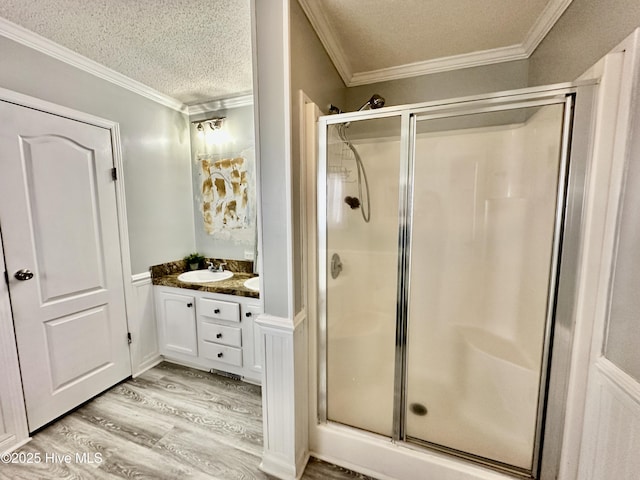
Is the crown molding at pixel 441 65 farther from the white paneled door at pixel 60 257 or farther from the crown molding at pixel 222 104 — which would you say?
the white paneled door at pixel 60 257

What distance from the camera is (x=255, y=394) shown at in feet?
6.38

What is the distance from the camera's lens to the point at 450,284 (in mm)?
1752

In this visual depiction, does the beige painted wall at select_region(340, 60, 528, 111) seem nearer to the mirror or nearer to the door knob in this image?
the mirror

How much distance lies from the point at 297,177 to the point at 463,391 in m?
1.58

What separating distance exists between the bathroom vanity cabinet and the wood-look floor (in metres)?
0.18

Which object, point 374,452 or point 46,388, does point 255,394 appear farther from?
point 46,388

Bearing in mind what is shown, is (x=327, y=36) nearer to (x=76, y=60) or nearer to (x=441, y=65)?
(x=441, y=65)

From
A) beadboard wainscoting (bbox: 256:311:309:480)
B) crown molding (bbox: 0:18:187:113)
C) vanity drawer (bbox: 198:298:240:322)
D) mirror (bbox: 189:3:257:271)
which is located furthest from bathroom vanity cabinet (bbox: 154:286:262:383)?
crown molding (bbox: 0:18:187:113)

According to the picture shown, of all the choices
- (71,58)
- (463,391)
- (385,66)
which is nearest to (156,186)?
(71,58)

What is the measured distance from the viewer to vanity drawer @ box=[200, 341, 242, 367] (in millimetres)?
2021

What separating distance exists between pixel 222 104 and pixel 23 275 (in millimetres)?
1900

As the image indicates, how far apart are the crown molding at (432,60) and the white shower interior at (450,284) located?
540mm

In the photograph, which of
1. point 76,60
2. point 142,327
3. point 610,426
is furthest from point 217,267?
point 610,426

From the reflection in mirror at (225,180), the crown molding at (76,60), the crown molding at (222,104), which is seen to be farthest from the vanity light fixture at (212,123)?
the crown molding at (76,60)
